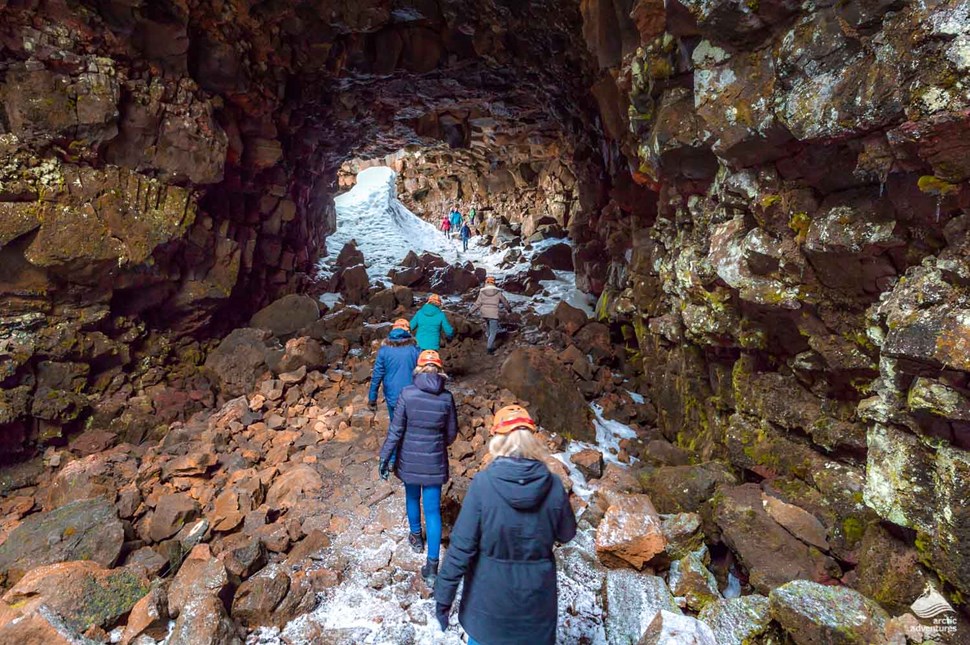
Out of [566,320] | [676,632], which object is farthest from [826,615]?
[566,320]

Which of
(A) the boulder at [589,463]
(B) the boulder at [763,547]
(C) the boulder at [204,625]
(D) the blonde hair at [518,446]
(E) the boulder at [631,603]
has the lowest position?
(C) the boulder at [204,625]

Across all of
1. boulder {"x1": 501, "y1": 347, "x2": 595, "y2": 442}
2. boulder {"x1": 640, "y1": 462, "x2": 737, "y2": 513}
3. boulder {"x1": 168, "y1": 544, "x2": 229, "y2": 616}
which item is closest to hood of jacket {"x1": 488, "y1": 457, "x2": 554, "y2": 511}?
boulder {"x1": 168, "y1": 544, "x2": 229, "y2": 616}

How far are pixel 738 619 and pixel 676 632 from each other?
27.6 inches

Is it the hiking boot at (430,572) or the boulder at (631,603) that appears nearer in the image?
the boulder at (631,603)

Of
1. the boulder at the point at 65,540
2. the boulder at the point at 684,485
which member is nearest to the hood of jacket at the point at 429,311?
the boulder at the point at 684,485

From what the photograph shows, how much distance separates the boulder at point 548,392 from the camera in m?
8.76

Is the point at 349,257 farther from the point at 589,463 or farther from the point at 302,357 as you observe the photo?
the point at 589,463

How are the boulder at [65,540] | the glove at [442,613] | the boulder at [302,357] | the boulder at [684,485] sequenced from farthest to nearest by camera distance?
the boulder at [302,357], the boulder at [684,485], the boulder at [65,540], the glove at [442,613]

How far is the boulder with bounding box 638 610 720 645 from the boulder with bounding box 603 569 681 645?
30 cm

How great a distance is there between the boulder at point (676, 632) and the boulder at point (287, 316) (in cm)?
1079

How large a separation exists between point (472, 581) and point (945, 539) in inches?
141

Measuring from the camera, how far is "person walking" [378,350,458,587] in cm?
464

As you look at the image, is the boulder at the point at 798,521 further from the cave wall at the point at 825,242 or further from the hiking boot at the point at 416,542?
the hiking boot at the point at 416,542

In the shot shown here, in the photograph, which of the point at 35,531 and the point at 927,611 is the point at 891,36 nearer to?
the point at 927,611
